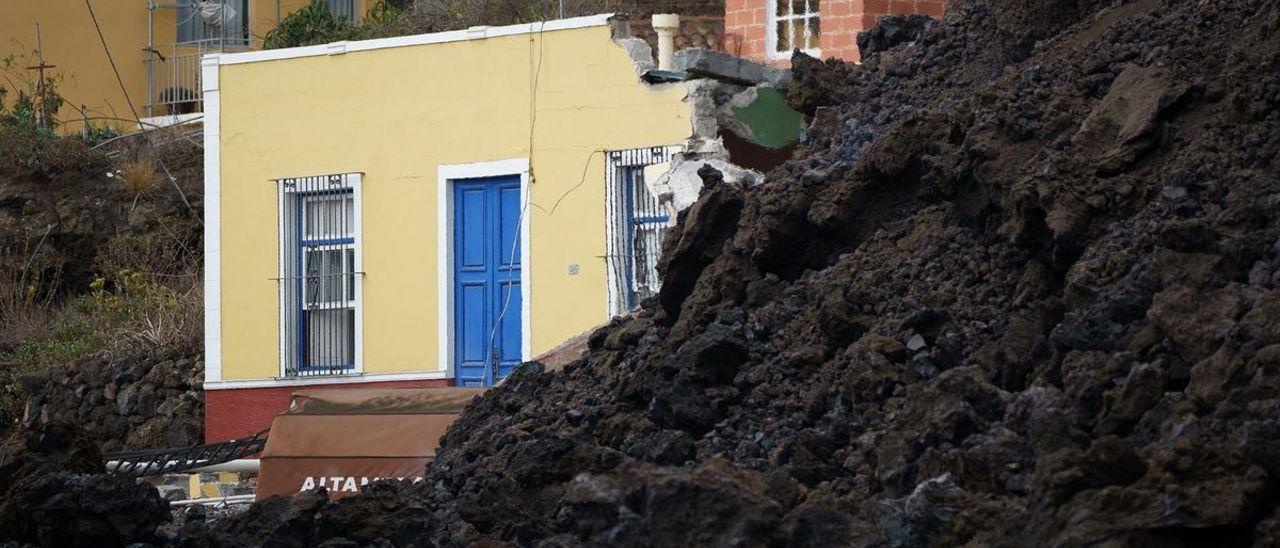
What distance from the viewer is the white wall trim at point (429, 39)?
15.9 meters

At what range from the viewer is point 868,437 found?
22.7ft

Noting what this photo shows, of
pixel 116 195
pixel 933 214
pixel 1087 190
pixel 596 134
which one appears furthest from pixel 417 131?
pixel 1087 190

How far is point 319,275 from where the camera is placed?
17391 millimetres

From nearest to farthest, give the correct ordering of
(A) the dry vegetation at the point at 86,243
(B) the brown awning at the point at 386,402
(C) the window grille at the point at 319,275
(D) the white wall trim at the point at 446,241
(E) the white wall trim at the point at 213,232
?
(B) the brown awning at the point at 386,402
(D) the white wall trim at the point at 446,241
(C) the window grille at the point at 319,275
(E) the white wall trim at the point at 213,232
(A) the dry vegetation at the point at 86,243

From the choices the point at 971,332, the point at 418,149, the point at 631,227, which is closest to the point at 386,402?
the point at 631,227

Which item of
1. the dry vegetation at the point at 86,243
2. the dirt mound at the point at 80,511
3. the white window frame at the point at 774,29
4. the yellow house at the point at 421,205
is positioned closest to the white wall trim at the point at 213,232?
the yellow house at the point at 421,205

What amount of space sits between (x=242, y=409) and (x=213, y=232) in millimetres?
1665

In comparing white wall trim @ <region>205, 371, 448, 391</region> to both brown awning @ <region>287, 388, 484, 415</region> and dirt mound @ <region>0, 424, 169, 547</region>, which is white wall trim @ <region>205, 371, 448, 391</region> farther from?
dirt mound @ <region>0, 424, 169, 547</region>

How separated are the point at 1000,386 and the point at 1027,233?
0.89 metres

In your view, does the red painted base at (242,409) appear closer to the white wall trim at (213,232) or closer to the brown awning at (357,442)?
the white wall trim at (213,232)

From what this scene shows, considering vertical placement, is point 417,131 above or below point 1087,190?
above

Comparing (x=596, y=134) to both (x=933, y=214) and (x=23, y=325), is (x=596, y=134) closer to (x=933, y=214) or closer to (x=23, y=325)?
(x=933, y=214)

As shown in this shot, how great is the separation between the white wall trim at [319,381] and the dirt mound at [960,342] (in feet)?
21.4

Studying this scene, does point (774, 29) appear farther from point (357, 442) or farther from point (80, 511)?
point (80, 511)
